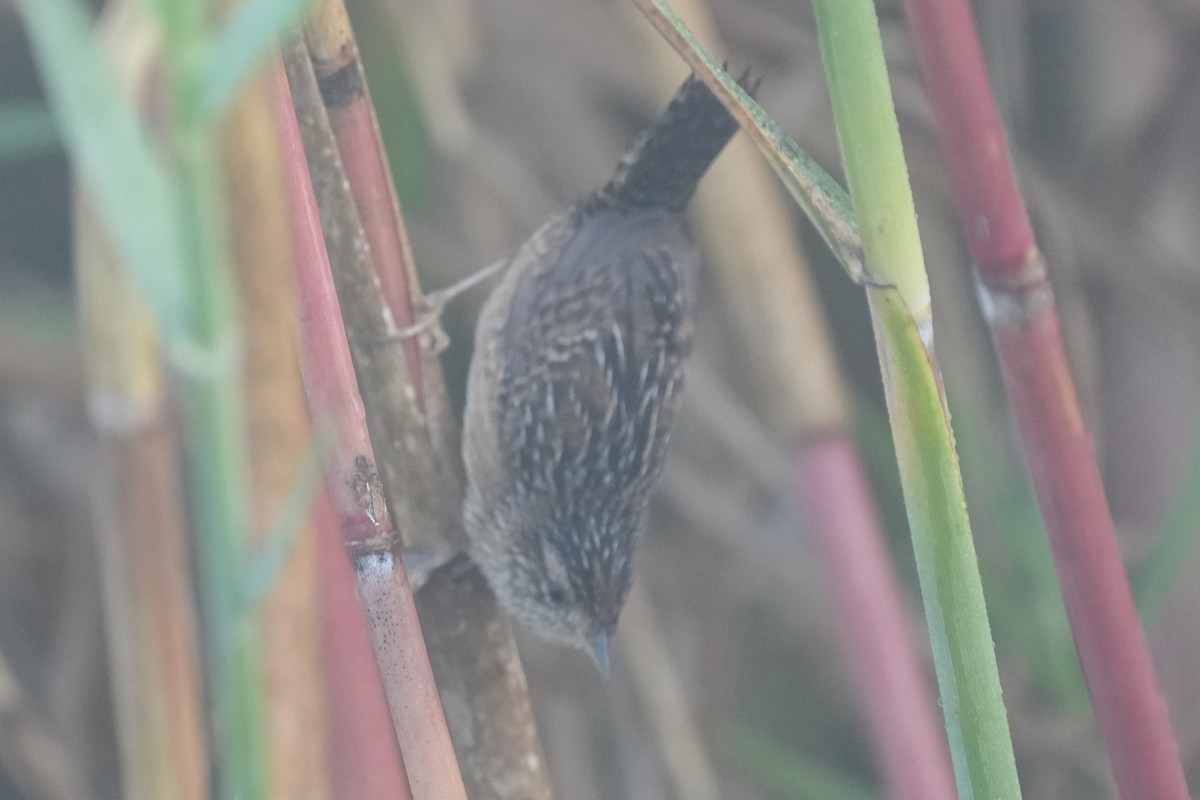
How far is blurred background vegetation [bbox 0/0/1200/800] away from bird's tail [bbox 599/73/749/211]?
1.85 ft

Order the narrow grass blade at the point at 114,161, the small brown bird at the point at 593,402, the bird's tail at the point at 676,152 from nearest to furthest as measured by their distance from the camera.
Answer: the narrow grass blade at the point at 114,161 → the bird's tail at the point at 676,152 → the small brown bird at the point at 593,402

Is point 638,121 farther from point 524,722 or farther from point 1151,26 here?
point 524,722

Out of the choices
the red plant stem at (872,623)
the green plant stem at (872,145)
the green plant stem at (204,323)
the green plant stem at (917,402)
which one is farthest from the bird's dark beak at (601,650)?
the green plant stem at (204,323)

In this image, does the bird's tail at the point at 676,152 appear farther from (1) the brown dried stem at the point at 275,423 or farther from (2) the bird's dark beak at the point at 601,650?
(1) the brown dried stem at the point at 275,423

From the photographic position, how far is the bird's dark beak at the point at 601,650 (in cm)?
188

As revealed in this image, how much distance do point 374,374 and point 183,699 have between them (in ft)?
1.70

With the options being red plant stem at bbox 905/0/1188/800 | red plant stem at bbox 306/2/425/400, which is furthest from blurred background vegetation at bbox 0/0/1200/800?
red plant stem at bbox 905/0/1188/800

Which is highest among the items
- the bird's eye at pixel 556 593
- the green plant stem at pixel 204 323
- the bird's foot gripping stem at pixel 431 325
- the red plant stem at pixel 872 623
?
the bird's foot gripping stem at pixel 431 325

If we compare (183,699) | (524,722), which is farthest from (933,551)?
(524,722)

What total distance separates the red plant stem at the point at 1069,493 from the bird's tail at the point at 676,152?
0.62 meters

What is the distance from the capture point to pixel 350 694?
88 centimetres

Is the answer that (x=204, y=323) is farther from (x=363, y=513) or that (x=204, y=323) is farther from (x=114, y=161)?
(x=363, y=513)

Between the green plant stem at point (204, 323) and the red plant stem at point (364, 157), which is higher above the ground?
the red plant stem at point (364, 157)

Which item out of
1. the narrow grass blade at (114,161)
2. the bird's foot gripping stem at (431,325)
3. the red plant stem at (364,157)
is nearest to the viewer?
the narrow grass blade at (114,161)
